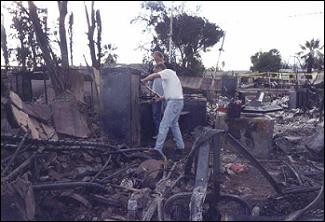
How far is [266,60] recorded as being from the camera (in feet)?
141

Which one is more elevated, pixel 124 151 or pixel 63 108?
pixel 63 108

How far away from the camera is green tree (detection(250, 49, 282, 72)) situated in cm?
4081

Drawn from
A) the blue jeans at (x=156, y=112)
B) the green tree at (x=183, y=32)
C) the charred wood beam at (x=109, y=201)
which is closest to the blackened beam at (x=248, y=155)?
the charred wood beam at (x=109, y=201)

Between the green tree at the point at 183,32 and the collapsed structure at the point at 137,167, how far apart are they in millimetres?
19825

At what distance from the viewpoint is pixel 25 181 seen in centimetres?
451

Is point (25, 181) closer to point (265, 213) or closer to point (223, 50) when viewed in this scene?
point (265, 213)

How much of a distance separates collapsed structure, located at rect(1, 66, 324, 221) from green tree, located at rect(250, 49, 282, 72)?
1319 inches

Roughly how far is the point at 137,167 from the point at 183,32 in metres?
25.4

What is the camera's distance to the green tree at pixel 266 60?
4081 cm

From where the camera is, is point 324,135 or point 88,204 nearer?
point 324,135

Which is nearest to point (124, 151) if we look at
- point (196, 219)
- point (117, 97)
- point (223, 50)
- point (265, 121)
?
point (117, 97)

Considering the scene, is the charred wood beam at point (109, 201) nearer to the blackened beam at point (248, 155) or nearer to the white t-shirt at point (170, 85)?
the blackened beam at point (248, 155)

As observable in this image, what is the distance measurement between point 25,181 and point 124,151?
6.47 ft

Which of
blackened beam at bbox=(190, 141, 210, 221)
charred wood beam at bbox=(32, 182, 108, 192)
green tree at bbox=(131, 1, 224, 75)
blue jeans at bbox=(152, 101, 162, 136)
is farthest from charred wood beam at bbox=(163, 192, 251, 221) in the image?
green tree at bbox=(131, 1, 224, 75)
